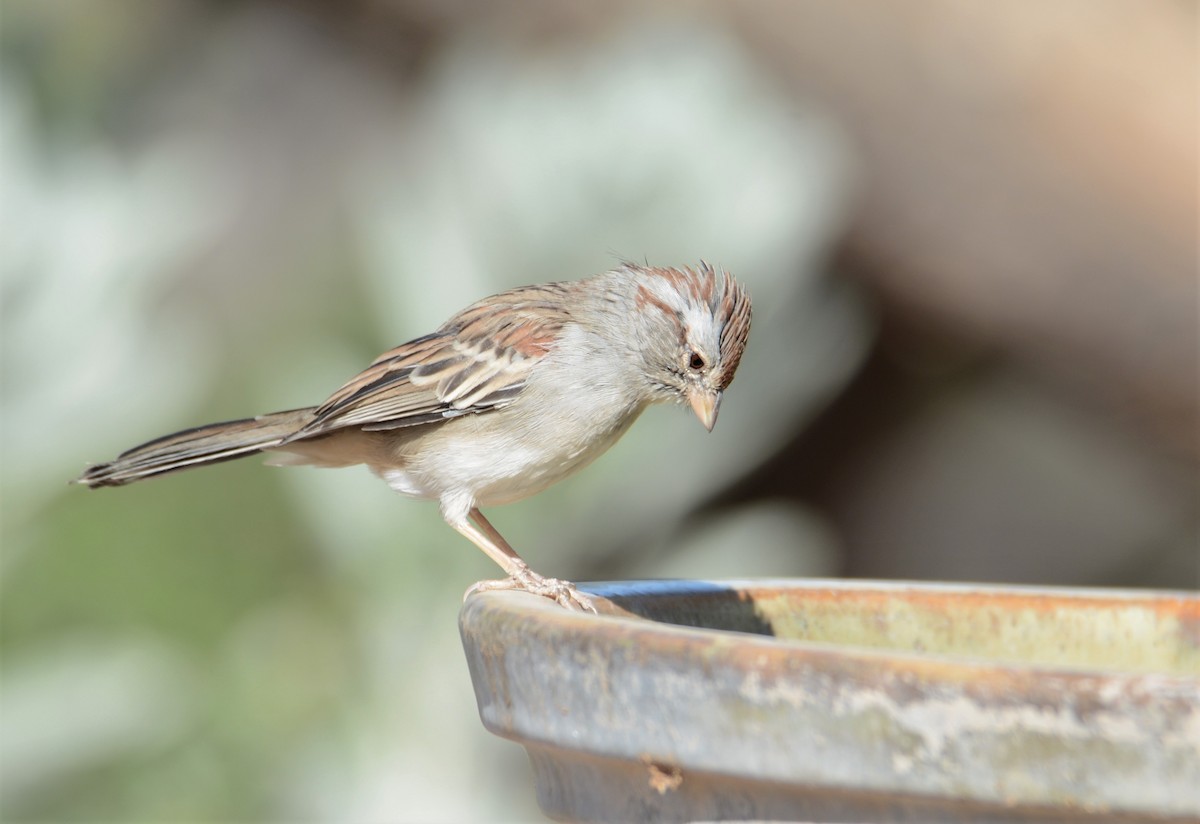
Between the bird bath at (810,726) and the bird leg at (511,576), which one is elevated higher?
the bird bath at (810,726)

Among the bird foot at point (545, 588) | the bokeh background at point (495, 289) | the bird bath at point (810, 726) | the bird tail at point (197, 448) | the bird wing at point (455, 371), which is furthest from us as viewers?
the bokeh background at point (495, 289)

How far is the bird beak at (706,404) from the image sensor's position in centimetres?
345

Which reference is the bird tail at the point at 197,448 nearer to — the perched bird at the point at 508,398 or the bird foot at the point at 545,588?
the perched bird at the point at 508,398

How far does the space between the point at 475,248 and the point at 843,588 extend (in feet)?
8.08

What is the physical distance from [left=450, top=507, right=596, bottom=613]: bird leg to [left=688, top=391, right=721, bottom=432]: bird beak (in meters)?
0.54

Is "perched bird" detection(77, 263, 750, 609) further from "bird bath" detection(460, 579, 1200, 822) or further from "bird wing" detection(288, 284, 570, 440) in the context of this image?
"bird bath" detection(460, 579, 1200, 822)

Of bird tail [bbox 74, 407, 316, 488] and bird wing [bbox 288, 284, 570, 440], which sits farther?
bird wing [bbox 288, 284, 570, 440]

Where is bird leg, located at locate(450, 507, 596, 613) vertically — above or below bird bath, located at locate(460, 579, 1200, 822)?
below

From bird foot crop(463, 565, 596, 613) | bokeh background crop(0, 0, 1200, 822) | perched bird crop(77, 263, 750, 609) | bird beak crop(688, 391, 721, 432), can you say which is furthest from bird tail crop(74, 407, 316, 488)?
bird beak crop(688, 391, 721, 432)

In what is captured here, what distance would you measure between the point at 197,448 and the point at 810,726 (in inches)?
96.7

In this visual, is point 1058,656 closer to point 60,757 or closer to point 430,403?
point 430,403

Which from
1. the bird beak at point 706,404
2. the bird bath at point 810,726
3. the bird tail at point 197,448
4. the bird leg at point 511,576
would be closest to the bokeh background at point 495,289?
the bird leg at point 511,576

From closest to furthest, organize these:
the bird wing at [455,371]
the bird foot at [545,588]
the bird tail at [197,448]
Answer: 1. the bird foot at [545,588]
2. the bird tail at [197,448]
3. the bird wing at [455,371]

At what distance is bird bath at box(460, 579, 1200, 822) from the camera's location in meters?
1.25
